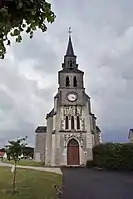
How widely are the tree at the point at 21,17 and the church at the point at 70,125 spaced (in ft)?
120

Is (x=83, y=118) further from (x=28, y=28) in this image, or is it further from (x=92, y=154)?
(x=28, y=28)

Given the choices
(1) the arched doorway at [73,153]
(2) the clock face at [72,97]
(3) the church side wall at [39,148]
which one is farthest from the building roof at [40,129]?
(1) the arched doorway at [73,153]

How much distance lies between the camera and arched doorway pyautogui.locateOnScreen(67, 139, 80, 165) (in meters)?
38.9

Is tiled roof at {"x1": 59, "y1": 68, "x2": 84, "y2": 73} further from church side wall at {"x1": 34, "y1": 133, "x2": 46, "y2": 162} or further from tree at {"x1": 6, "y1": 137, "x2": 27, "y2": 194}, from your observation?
tree at {"x1": 6, "y1": 137, "x2": 27, "y2": 194}

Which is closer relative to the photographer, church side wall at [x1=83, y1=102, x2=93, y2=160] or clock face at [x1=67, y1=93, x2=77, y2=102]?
church side wall at [x1=83, y1=102, x2=93, y2=160]

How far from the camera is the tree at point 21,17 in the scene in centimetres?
232

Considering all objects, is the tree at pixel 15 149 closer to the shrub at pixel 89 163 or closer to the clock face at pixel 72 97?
the shrub at pixel 89 163

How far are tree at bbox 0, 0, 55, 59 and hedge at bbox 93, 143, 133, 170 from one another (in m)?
29.7

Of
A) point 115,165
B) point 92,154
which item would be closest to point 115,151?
point 115,165

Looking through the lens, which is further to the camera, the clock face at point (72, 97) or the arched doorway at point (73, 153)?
the clock face at point (72, 97)

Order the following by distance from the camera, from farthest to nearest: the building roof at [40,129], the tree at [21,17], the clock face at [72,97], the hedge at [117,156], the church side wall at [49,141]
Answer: the building roof at [40,129], the clock face at [72,97], the church side wall at [49,141], the hedge at [117,156], the tree at [21,17]

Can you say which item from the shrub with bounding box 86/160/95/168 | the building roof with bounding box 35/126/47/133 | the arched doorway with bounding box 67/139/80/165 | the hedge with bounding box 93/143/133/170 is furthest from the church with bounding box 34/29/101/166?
the building roof with bounding box 35/126/47/133

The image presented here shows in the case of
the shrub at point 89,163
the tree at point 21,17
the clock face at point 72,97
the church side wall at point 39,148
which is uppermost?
the clock face at point 72,97

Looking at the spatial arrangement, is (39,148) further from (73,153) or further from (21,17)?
(21,17)
